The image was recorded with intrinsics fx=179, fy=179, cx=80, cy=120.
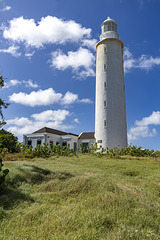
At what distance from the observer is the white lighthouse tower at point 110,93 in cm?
2114

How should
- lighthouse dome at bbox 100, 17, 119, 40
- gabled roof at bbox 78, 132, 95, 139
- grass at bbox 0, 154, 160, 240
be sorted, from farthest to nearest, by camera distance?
gabled roof at bbox 78, 132, 95, 139 < lighthouse dome at bbox 100, 17, 119, 40 < grass at bbox 0, 154, 160, 240

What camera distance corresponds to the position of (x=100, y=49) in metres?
23.9

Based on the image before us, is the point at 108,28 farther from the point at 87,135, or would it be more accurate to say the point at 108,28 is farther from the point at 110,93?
the point at 87,135

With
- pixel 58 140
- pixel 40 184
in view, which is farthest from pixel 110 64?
pixel 40 184

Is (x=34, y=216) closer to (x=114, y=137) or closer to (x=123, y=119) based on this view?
(x=114, y=137)

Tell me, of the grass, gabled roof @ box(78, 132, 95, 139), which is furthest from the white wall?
the grass

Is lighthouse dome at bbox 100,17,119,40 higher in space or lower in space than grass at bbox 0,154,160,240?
higher

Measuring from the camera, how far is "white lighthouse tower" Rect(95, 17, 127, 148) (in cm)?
2114

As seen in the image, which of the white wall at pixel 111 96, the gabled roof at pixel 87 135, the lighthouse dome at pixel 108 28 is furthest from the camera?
the gabled roof at pixel 87 135

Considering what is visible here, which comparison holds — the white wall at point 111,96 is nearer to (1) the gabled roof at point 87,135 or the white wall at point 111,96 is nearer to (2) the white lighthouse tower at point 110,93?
(2) the white lighthouse tower at point 110,93

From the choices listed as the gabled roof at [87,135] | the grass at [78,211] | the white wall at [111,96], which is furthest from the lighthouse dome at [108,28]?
the grass at [78,211]

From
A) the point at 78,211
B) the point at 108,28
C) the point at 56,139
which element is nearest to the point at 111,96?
the point at 108,28

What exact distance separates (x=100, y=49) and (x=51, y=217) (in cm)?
2353

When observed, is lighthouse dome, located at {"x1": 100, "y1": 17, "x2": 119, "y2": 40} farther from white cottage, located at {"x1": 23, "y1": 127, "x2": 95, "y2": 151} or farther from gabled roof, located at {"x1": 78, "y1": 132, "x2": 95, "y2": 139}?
white cottage, located at {"x1": 23, "y1": 127, "x2": 95, "y2": 151}
